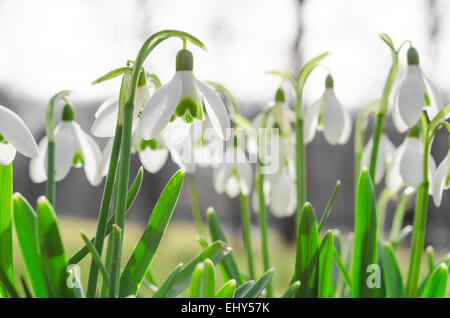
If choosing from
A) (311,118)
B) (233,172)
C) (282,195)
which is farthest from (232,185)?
(311,118)

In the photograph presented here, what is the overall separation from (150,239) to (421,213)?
59 centimetres

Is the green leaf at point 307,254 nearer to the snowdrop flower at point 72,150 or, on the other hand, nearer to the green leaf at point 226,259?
the green leaf at point 226,259

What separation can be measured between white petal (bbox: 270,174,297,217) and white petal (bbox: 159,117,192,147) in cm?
59

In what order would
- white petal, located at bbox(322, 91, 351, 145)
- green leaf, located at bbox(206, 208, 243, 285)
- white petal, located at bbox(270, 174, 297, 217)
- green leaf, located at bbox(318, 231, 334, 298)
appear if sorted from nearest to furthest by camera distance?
green leaf, located at bbox(318, 231, 334, 298), white petal, located at bbox(322, 91, 351, 145), green leaf, located at bbox(206, 208, 243, 285), white petal, located at bbox(270, 174, 297, 217)

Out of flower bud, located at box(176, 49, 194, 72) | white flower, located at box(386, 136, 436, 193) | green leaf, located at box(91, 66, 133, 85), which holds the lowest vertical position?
white flower, located at box(386, 136, 436, 193)

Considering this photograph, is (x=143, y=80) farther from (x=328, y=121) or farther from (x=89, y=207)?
(x=89, y=207)

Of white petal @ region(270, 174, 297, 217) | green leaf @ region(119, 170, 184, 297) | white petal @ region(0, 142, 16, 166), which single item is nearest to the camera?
white petal @ region(0, 142, 16, 166)

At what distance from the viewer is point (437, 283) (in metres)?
1.10

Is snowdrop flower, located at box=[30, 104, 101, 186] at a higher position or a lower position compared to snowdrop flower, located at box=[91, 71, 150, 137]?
lower

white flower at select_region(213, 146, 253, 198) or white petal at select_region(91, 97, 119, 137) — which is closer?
white petal at select_region(91, 97, 119, 137)

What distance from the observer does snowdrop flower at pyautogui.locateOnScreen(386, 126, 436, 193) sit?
3.59 feet

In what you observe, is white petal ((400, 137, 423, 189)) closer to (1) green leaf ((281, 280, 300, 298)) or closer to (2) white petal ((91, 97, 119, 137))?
(1) green leaf ((281, 280, 300, 298))

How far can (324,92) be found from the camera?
3.99 feet

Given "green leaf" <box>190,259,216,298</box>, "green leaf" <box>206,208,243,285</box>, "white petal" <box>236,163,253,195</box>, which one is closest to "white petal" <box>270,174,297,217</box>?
"white petal" <box>236,163,253,195</box>
